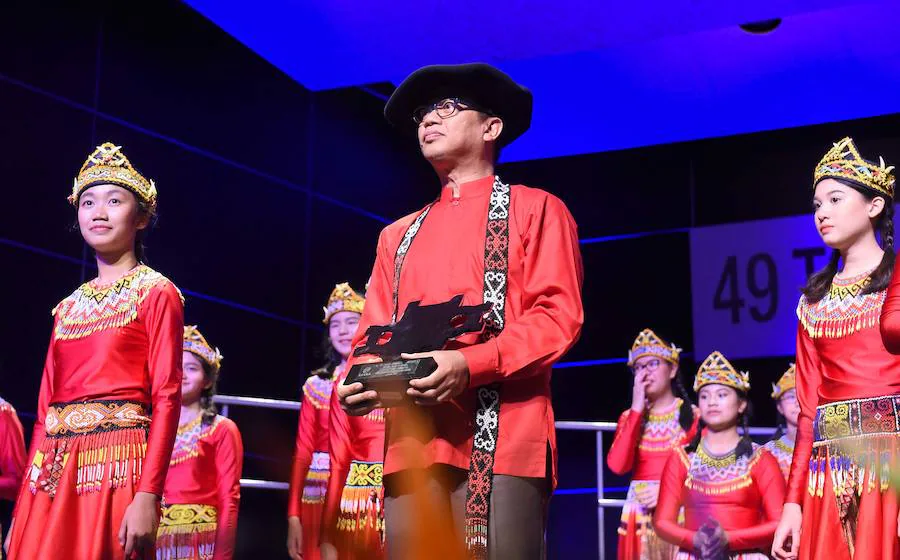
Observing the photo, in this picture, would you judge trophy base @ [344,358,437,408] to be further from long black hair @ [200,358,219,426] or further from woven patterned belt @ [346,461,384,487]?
long black hair @ [200,358,219,426]

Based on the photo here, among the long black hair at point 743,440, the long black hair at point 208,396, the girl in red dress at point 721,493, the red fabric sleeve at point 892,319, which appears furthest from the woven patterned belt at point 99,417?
the long black hair at point 743,440

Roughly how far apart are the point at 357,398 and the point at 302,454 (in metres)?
4.06

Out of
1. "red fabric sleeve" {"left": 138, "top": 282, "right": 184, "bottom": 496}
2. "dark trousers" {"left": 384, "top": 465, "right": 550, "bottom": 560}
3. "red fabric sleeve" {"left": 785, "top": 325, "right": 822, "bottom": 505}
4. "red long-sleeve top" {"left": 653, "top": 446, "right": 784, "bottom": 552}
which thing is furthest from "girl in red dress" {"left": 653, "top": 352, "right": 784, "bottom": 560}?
"dark trousers" {"left": 384, "top": 465, "right": 550, "bottom": 560}

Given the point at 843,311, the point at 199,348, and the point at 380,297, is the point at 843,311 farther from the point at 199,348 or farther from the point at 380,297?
the point at 199,348

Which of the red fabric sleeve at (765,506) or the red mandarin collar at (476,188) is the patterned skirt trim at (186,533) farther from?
the red mandarin collar at (476,188)

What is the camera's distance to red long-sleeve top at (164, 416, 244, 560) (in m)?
5.76

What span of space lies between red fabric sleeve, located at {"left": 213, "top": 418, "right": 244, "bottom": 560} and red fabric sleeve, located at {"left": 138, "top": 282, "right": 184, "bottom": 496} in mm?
2543

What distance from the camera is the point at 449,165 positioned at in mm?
2750

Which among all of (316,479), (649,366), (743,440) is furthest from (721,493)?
(316,479)

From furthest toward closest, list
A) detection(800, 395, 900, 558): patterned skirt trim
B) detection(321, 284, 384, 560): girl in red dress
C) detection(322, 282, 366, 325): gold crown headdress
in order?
detection(322, 282, 366, 325): gold crown headdress < detection(321, 284, 384, 560): girl in red dress < detection(800, 395, 900, 558): patterned skirt trim

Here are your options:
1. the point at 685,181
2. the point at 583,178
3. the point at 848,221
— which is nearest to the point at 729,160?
the point at 685,181

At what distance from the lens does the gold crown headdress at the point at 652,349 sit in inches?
296

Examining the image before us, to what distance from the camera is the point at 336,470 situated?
5.37 metres

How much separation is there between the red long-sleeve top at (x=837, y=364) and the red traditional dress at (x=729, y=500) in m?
2.38
